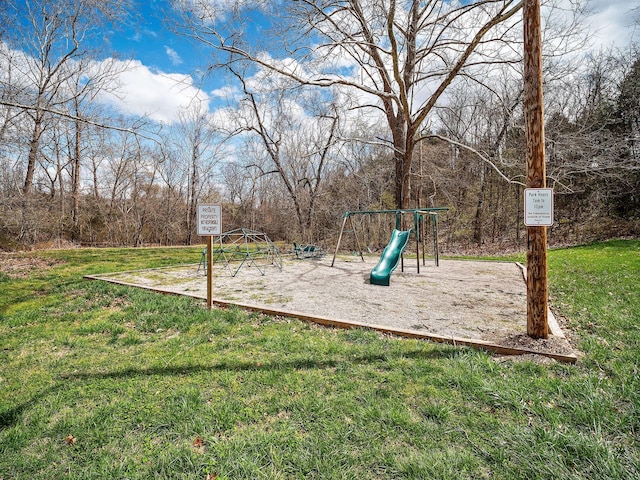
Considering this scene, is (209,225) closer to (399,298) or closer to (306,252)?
(399,298)

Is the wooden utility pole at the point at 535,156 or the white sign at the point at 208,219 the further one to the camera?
the white sign at the point at 208,219

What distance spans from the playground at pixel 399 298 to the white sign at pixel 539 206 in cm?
117

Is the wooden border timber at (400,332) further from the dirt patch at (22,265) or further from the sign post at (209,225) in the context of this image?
the dirt patch at (22,265)

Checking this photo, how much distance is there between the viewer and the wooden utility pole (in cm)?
307

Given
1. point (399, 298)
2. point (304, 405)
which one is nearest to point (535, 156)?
point (399, 298)

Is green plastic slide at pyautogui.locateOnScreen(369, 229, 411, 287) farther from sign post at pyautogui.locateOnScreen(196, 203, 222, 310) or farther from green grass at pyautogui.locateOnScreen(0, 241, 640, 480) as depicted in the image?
sign post at pyautogui.locateOnScreen(196, 203, 222, 310)

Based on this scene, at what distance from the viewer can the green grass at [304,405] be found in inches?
64.4

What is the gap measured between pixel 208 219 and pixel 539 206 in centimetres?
403

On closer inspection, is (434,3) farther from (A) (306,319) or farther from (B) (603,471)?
(B) (603,471)

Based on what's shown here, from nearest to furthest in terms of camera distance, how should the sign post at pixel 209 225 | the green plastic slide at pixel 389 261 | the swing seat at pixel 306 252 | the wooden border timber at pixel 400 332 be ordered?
the wooden border timber at pixel 400 332 < the sign post at pixel 209 225 < the green plastic slide at pixel 389 261 < the swing seat at pixel 306 252

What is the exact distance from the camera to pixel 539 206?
9.74 feet

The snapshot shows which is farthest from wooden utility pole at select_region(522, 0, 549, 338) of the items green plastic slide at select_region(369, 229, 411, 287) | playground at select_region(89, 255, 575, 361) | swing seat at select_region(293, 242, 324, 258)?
swing seat at select_region(293, 242, 324, 258)

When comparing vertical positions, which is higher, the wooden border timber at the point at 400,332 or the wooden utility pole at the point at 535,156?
the wooden utility pole at the point at 535,156

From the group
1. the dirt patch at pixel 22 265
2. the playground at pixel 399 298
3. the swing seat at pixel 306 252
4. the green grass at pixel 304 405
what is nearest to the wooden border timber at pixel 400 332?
the playground at pixel 399 298
